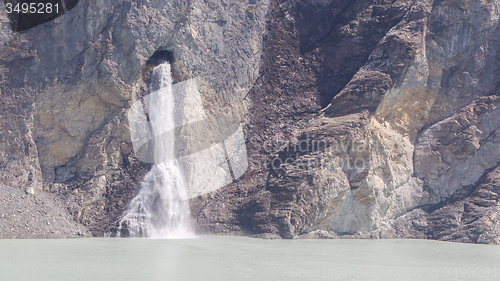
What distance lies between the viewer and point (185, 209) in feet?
79.9

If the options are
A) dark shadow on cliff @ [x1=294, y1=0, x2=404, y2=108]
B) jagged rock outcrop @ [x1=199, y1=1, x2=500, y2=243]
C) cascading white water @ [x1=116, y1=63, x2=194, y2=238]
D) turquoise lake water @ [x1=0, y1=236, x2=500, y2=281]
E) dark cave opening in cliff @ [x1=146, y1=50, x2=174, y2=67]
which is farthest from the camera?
dark shadow on cliff @ [x1=294, y1=0, x2=404, y2=108]

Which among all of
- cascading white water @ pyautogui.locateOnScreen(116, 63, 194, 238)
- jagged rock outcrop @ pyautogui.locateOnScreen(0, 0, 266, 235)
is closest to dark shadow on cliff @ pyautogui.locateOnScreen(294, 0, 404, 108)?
jagged rock outcrop @ pyautogui.locateOnScreen(0, 0, 266, 235)

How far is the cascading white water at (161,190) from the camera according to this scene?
22.9m

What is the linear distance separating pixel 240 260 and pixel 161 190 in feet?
33.2

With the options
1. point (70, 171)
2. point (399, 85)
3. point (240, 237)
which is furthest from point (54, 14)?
point (399, 85)

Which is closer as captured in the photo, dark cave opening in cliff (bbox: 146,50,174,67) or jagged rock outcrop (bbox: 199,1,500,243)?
jagged rock outcrop (bbox: 199,1,500,243)

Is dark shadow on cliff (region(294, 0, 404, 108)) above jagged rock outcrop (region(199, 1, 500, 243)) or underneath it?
above

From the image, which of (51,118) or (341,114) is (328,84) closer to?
(341,114)

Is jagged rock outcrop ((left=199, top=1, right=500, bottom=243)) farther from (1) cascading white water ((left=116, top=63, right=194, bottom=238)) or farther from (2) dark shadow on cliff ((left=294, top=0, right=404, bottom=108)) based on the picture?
(1) cascading white water ((left=116, top=63, right=194, bottom=238))

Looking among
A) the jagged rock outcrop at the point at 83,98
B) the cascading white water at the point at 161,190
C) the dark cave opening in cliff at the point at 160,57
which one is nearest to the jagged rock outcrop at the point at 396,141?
the cascading white water at the point at 161,190

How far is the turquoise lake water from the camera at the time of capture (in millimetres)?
12430

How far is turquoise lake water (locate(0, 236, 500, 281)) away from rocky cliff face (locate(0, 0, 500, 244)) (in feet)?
8.51

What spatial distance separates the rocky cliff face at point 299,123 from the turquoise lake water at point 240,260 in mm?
2593

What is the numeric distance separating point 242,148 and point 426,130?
1046 cm
